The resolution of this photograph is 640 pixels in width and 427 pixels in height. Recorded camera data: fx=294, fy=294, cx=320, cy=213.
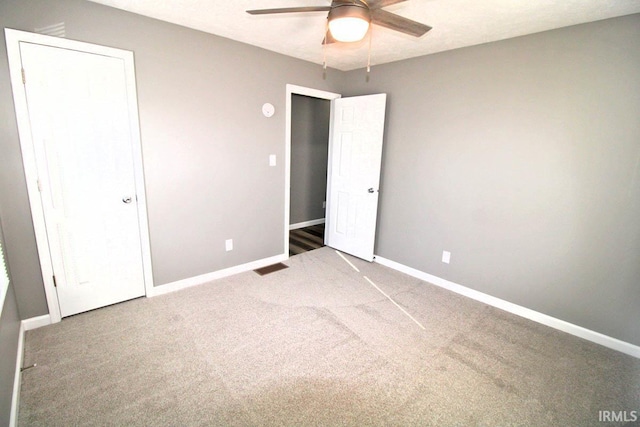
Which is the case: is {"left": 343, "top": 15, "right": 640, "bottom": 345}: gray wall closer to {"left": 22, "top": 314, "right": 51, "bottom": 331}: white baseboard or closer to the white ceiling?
the white ceiling

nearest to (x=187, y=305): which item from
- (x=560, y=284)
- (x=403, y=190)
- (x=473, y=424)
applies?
(x=473, y=424)

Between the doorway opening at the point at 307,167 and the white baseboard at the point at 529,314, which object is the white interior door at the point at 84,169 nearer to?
the doorway opening at the point at 307,167

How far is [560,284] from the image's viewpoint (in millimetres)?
2465

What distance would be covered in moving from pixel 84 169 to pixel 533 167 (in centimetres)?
368

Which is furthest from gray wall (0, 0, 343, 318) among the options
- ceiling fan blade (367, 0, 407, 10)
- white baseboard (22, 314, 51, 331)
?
ceiling fan blade (367, 0, 407, 10)

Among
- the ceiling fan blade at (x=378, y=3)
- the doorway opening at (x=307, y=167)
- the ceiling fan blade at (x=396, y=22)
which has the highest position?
Result: the ceiling fan blade at (x=378, y=3)

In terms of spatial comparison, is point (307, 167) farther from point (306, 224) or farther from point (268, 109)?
point (268, 109)

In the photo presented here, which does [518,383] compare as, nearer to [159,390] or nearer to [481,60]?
[159,390]

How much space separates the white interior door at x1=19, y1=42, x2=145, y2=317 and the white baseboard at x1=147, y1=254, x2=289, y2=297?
303 millimetres

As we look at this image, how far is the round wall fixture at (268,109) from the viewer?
322 cm

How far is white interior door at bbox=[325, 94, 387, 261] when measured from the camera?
351 centimetres

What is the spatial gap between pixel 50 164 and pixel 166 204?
0.85m

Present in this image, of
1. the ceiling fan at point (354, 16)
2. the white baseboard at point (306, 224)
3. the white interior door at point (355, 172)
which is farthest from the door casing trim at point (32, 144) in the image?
the white baseboard at point (306, 224)

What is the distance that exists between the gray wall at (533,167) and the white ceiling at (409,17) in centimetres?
19
